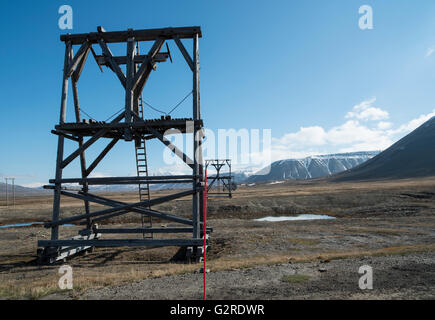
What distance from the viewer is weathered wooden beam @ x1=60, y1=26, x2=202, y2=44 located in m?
13.1

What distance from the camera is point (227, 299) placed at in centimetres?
612

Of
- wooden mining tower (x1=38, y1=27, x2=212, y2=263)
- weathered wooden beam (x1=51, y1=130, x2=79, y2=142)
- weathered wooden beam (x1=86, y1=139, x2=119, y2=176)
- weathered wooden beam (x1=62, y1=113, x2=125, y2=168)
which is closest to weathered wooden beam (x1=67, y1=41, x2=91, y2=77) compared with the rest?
wooden mining tower (x1=38, y1=27, x2=212, y2=263)

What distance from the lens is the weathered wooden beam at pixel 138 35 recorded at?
514 inches

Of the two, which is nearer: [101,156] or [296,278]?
[296,278]

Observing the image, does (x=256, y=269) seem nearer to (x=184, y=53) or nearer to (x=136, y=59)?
(x=184, y=53)

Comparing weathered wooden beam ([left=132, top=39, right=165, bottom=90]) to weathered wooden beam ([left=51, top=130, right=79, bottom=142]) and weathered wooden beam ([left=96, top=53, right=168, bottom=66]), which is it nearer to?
weathered wooden beam ([left=96, top=53, right=168, bottom=66])

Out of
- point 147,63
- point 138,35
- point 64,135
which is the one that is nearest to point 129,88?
point 147,63

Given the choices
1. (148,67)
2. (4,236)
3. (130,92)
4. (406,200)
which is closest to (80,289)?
(130,92)

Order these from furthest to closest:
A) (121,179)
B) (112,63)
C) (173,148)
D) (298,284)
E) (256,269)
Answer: (112,63)
(121,179)
(173,148)
(256,269)
(298,284)

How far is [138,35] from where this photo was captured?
13.3 metres

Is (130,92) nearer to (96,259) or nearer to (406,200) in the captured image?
(96,259)

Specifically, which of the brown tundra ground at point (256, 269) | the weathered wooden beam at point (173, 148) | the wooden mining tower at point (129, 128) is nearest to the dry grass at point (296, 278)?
the brown tundra ground at point (256, 269)

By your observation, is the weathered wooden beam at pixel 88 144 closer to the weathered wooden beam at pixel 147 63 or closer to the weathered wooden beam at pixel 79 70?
the weathered wooden beam at pixel 147 63
